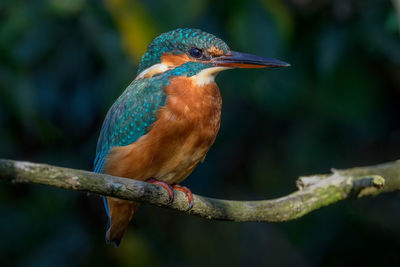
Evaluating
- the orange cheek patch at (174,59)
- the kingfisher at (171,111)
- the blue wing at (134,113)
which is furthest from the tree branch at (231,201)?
the orange cheek patch at (174,59)

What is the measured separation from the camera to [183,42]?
2.41 meters

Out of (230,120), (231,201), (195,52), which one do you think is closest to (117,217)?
(231,201)

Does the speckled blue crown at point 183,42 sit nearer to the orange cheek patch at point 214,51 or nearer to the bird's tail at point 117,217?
the orange cheek patch at point 214,51

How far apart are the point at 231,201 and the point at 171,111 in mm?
417

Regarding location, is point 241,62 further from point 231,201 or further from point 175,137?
point 231,201

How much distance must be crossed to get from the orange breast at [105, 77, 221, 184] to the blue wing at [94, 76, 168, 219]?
0.03 metres

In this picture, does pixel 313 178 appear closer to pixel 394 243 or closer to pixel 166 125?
pixel 166 125

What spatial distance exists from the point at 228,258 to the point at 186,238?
0.33 meters

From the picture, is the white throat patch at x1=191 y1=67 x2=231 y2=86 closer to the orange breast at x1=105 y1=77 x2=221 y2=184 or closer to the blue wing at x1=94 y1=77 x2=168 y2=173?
the orange breast at x1=105 y1=77 x2=221 y2=184

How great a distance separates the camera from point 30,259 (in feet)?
12.9

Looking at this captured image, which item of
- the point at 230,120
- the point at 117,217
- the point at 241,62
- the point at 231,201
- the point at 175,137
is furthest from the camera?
the point at 230,120

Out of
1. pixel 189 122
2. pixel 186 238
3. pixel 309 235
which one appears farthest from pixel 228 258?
pixel 189 122

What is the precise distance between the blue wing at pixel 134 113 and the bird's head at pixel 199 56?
0.32 feet

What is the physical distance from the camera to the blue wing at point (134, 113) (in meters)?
2.32
